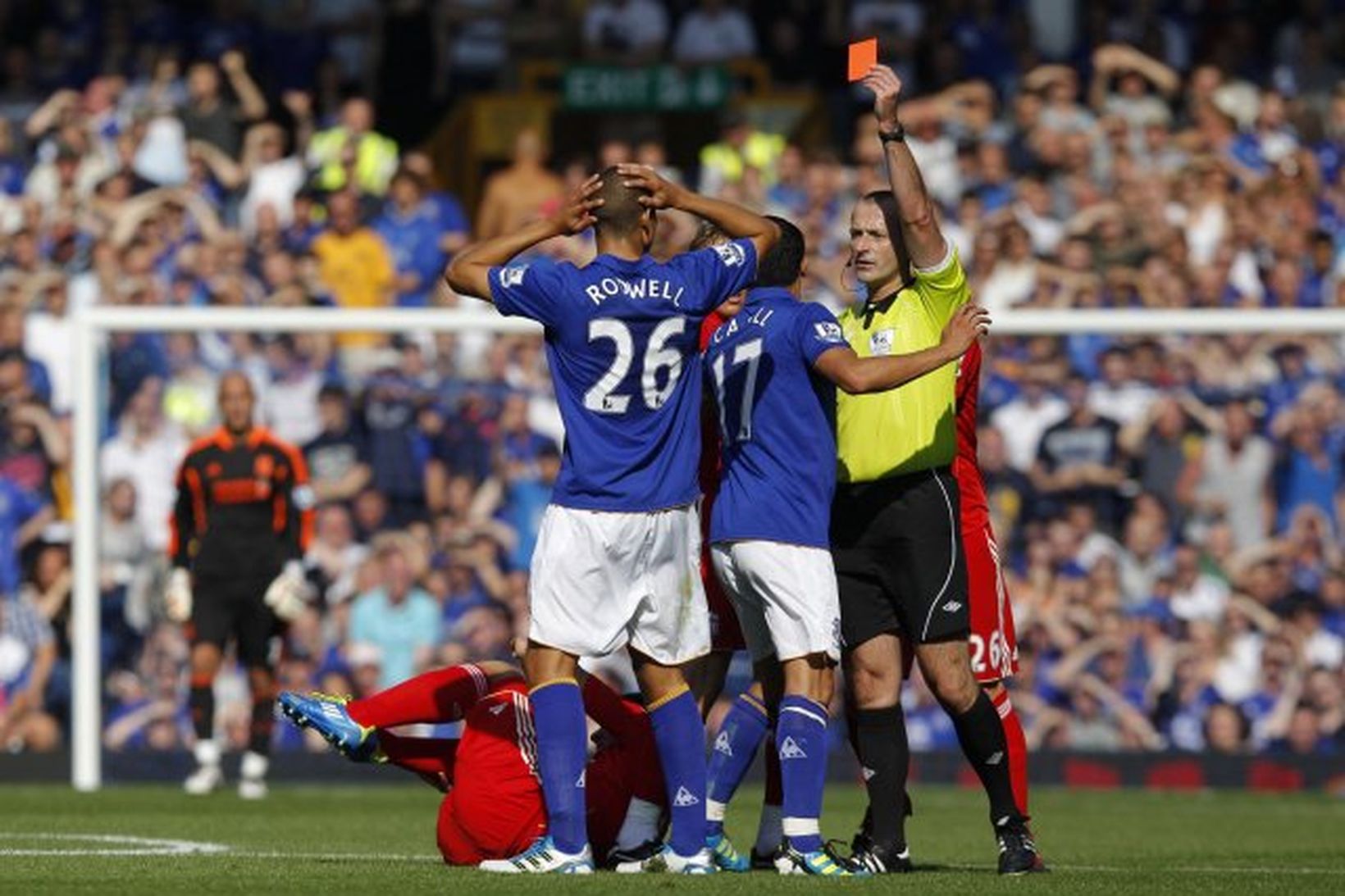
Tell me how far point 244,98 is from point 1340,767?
29.8 ft

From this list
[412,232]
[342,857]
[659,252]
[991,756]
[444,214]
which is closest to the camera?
[991,756]

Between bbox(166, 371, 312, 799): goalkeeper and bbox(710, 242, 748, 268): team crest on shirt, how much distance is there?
660cm

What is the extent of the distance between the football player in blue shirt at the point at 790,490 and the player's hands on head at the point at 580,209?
629 millimetres

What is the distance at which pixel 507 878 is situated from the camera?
9234mm

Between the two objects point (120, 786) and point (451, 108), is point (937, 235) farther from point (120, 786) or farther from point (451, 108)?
point (451, 108)

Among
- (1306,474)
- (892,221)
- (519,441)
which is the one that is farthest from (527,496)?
(892,221)

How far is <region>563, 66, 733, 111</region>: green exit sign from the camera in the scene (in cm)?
2169

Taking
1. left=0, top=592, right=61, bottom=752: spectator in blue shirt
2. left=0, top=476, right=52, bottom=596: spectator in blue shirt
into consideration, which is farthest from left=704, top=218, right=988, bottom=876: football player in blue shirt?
left=0, top=476, right=52, bottom=596: spectator in blue shirt

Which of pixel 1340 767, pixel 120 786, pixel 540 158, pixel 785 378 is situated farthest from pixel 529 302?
pixel 540 158

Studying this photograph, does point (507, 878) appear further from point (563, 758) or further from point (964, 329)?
point (964, 329)

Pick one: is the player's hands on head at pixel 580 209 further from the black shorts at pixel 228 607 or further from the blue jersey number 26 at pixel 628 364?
the black shorts at pixel 228 607

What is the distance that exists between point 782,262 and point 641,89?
12018 millimetres

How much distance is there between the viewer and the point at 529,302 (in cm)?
947

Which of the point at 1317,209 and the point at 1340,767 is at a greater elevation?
the point at 1317,209
